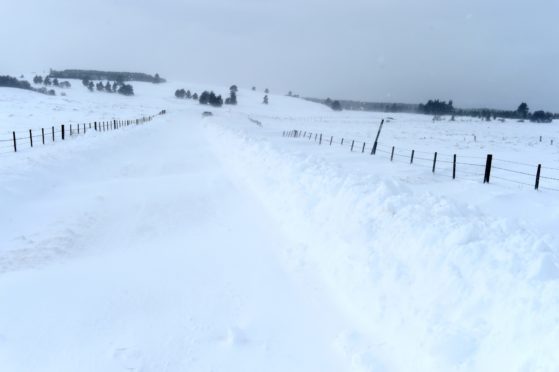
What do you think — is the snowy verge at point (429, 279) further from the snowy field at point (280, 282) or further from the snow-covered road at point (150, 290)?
the snow-covered road at point (150, 290)

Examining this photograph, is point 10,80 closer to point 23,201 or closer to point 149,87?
point 149,87

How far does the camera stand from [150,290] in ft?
18.1

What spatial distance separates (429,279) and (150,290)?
13.2ft

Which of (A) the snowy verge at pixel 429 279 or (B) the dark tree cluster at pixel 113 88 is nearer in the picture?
(A) the snowy verge at pixel 429 279

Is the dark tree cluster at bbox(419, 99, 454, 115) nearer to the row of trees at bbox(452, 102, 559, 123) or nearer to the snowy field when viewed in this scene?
the row of trees at bbox(452, 102, 559, 123)

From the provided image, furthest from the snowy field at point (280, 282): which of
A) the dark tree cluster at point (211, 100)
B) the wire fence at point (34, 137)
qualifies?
the dark tree cluster at point (211, 100)

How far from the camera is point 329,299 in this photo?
213 inches

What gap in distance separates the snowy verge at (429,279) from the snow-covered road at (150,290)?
538mm

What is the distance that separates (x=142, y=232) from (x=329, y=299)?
4.62 m

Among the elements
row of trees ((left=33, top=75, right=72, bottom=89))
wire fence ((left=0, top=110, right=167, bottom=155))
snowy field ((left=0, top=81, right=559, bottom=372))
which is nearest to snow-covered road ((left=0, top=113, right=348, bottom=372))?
snowy field ((left=0, top=81, right=559, bottom=372))

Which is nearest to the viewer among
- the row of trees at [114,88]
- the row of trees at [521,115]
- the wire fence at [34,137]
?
the wire fence at [34,137]

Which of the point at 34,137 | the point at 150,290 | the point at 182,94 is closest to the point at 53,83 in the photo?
the point at 182,94

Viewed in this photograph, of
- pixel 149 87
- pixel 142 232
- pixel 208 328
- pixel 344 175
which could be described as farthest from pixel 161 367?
pixel 149 87

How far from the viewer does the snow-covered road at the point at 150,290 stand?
4.19 meters
